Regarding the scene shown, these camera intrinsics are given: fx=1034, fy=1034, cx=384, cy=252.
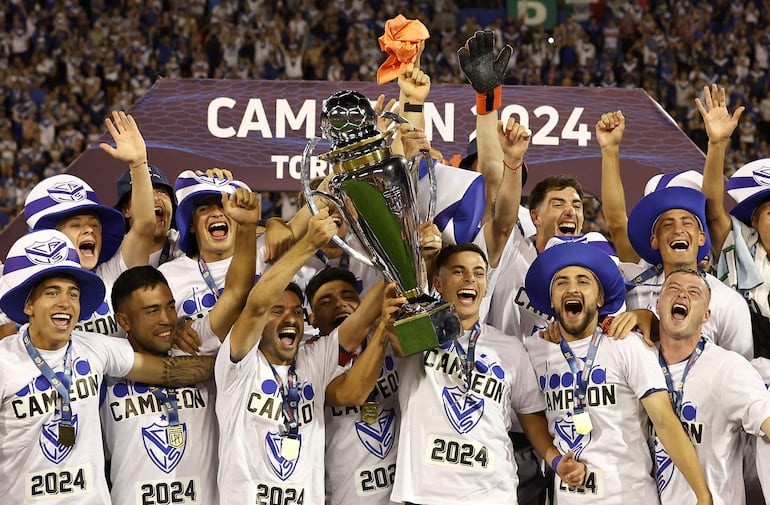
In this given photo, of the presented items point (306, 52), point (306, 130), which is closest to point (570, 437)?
point (306, 130)

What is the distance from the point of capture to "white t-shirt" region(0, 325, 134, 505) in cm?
382

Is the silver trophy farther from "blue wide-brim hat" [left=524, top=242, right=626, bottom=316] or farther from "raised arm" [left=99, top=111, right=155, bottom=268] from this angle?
"raised arm" [left=99, top=111, right=155, bottom=268]

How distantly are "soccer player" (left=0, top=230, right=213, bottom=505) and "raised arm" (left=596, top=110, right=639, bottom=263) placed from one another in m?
2.31

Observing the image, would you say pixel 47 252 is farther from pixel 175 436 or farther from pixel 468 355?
pixel 468 355

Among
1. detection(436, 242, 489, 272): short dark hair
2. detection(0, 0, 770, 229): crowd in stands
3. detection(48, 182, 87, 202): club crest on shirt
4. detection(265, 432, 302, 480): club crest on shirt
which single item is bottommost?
detection(265, 432, 302, 480): club crest on shirt

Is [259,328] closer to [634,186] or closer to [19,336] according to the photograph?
[19,336]

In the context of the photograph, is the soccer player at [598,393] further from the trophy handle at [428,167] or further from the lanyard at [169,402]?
the lanyard at [169,402]

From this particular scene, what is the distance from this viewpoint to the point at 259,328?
12.7 feet

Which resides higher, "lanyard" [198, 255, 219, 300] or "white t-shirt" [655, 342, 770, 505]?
"lanyard" [198, 255, 219, 300]

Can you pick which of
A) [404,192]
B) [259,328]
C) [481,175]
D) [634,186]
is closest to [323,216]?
[404,192]

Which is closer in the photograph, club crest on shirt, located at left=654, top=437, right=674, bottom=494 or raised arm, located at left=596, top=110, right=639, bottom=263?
club crest on shirt, located at left=654, top=437, right=674, bottom=494

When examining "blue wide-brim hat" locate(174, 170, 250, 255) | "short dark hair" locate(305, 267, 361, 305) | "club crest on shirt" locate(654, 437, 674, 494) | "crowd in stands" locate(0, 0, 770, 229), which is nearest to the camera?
"club crest on shirt" locate(654, 437, 674, 494)

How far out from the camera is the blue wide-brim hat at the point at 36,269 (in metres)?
3.92

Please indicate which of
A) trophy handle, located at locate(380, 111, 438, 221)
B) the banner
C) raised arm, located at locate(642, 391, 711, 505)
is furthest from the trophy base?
the banner
